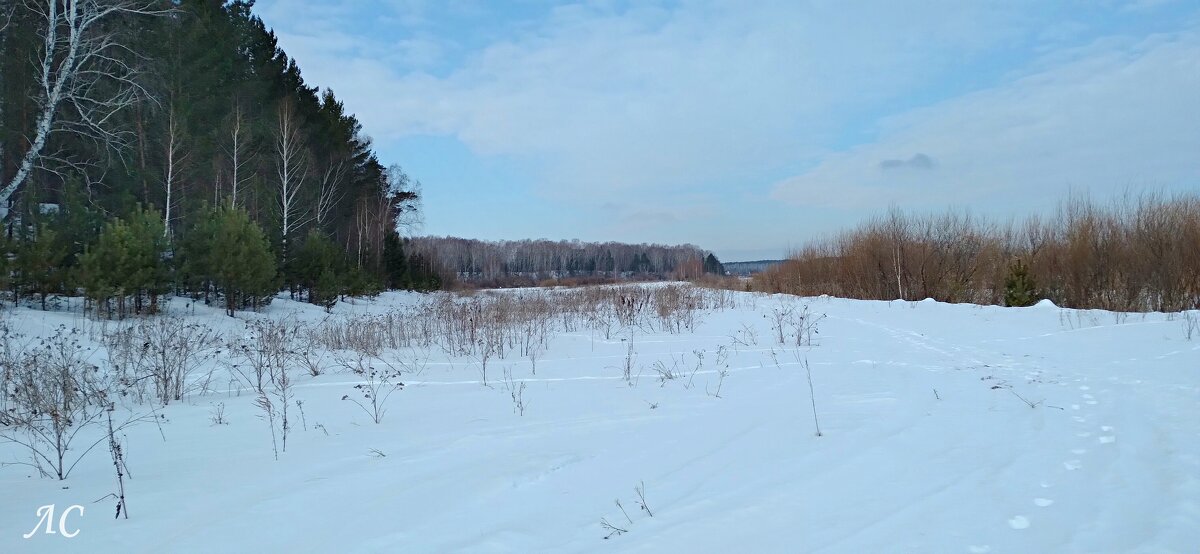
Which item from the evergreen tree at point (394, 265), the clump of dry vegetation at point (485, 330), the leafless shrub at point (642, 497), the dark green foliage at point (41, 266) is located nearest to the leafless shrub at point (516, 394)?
the clump of dry vegetation at point (485, 330)

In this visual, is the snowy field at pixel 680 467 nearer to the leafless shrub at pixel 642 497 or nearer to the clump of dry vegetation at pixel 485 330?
the leafless shrub at pixel 642 497

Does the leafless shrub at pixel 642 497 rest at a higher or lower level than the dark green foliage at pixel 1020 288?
lower

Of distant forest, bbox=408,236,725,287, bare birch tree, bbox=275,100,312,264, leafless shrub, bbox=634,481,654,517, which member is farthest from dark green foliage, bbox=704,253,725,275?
leafless shrub, bbox=634,481,654,517

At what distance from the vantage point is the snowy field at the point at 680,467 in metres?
2.19

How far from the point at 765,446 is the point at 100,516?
11.2 feet

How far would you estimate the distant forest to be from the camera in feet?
236

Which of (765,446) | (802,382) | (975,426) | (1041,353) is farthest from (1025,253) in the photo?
(765,446)

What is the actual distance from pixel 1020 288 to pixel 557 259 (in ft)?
244

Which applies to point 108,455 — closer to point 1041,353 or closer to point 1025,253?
point 1041,353

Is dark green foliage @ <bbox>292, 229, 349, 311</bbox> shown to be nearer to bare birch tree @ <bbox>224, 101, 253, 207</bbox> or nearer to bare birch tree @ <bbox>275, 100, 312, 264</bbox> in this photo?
bare birch tree @ <bbox>275, 100, 312, 264</bbox>

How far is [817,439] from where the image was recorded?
10.9 ft

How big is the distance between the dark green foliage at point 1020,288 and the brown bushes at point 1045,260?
32.3 inches

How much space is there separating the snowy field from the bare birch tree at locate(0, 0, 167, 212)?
30.2 ft

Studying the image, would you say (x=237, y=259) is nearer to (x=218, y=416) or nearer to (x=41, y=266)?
(x=41, y=266)
